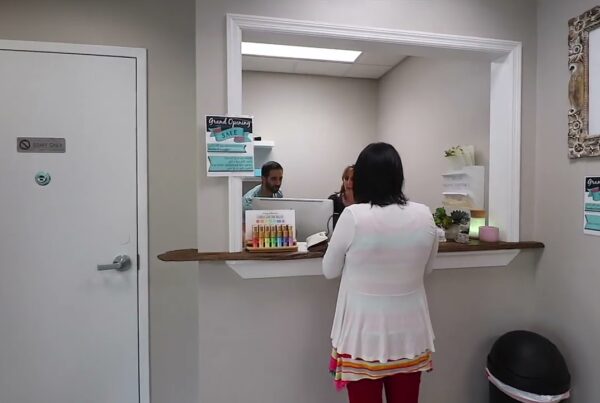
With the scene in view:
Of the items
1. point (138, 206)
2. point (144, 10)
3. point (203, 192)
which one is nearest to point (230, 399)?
point (203, 192)

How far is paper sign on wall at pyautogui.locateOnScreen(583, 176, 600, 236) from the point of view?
1527mm

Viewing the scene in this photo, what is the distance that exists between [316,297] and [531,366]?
3.32 ft

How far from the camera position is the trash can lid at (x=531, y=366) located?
147 centimetres

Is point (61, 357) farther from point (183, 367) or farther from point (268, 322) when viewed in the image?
point (268, 322)

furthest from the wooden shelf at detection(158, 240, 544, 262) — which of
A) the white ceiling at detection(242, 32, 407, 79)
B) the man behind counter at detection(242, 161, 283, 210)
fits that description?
the white ceiling at detection(242, 32, 407, 79)

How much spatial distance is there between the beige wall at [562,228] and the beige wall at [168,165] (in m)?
1.98

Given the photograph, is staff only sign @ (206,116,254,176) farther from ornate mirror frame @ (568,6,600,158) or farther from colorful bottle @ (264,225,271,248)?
ornate mirror frame @ (568,6,600,158)

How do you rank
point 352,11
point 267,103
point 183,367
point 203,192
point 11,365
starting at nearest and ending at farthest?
point 203,192, point 352,11, point 11,365, point 183,367, point 267,103

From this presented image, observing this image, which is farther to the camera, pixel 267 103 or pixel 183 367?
pixel 267 103

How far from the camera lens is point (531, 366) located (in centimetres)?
150

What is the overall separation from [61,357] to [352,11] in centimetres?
242

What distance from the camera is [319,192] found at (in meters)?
3.68

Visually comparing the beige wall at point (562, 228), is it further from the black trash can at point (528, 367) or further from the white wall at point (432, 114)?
the white wall at point (432, 114)

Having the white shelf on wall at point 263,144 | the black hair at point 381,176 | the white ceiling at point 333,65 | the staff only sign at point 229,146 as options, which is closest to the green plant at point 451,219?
the black hair at point 381,176
